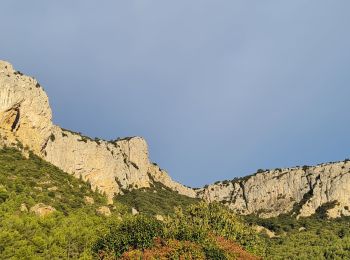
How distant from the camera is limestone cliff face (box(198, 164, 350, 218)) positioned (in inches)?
6594

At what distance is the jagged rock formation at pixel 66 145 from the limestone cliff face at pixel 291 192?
21432mm

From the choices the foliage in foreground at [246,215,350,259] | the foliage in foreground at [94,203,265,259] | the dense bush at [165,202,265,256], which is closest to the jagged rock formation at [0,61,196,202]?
→ the foliage in foreground at [246,215,350,259]

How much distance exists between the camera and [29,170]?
97438 millimetres

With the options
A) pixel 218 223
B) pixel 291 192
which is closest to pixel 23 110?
pixel 218 223

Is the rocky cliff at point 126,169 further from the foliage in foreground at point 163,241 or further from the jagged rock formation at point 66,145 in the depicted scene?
the foliage in foreground at point 163,241

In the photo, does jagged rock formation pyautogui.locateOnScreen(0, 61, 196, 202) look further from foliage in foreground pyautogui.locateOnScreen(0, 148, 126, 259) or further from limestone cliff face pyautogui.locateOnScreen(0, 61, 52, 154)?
foliage in foreground pyautogui.locateOnScreen(0, 148, 126, 259)

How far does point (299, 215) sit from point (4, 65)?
98.3 m

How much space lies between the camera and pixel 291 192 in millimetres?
180375

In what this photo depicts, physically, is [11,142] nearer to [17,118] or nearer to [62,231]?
[17,118]

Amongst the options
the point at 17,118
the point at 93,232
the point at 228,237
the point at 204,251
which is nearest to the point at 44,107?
the point at 17,118

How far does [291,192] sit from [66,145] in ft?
269

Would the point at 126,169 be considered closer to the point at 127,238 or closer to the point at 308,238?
the point at 308,238

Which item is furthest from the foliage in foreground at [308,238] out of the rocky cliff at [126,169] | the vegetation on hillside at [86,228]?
the vegetation on hillside at [86,228]

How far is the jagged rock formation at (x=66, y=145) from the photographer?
4405 inches
